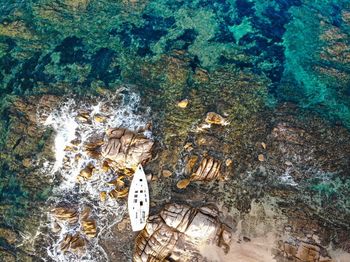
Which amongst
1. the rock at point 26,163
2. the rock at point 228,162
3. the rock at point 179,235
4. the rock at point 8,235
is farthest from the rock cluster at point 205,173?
the rock at point 8,235

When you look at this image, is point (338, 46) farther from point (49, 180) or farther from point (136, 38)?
point (49, 180)

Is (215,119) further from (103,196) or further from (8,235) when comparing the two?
(8,235)

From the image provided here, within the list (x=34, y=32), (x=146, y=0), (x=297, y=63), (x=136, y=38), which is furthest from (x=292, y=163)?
(x=34, y=32)

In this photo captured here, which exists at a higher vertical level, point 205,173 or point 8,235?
point 205,173

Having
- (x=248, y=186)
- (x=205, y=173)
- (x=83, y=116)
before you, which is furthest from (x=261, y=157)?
(x=83, y=116)

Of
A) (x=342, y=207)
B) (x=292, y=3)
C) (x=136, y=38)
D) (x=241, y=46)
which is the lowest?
(x=342, y=207)
